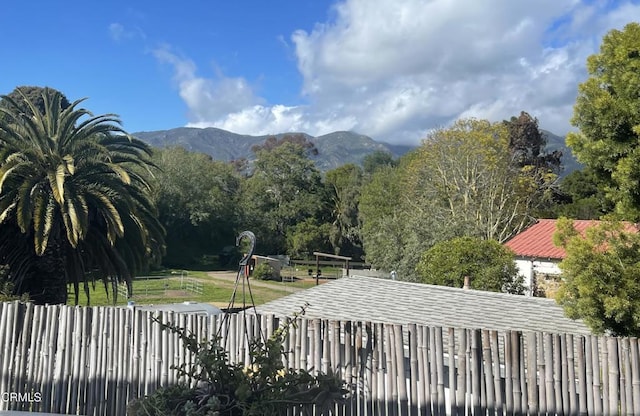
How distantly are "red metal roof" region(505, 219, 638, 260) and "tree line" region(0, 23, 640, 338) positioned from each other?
6.18 feet

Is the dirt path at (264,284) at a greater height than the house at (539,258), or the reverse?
the house at (539,258)

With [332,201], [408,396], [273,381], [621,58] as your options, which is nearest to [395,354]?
[408,396]

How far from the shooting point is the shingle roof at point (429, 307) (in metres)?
8.84

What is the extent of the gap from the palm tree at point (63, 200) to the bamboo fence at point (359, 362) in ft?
14.2

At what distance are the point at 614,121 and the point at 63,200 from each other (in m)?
9.10

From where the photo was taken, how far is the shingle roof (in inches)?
348

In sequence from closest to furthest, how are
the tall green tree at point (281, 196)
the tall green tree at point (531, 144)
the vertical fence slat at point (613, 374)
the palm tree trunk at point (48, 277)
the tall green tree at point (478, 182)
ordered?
the vertical fence slat at point (613, 374) → the palm tree trunk at point (48, 277) → the tall green tree at point (478, 182) → the tall green tree at point (531, 144) → the tall green tree at point (281, 196)

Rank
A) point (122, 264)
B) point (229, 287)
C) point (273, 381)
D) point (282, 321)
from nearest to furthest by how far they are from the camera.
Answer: point (273, 381)
point (282, 321)
point (122, 264)
point (229, 287)

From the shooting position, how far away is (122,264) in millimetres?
12039

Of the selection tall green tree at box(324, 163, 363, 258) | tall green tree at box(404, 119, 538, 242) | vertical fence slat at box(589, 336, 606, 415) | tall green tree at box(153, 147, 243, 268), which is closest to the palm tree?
vertical fence slat at box(589, 336, 606, 415)

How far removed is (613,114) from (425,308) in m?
4.76

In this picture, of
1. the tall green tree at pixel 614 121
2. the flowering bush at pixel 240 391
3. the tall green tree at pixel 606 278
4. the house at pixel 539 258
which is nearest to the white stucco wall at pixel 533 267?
the house at pixel 539 258

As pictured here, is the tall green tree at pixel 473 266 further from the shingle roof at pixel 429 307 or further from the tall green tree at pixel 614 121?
the tall green tree at pixel 614 121

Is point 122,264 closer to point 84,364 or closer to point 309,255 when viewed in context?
point 84,364
